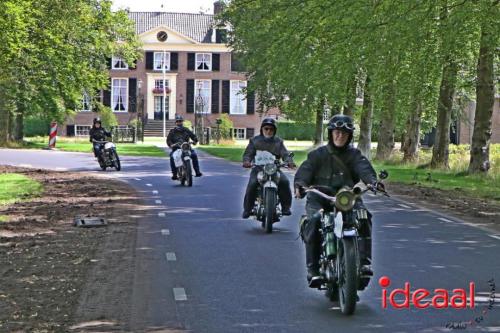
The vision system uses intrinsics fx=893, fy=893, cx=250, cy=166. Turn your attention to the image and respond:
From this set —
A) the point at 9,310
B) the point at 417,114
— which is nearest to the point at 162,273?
the point at 9,310

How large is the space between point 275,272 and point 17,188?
14.1 metres

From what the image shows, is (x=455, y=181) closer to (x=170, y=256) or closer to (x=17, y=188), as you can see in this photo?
(x=17, y=188)

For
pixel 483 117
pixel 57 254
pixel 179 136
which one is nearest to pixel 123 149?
pixel 483 117

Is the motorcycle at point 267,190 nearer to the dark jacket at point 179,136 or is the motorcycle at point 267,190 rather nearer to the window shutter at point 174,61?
the dark jacket at point 179,136

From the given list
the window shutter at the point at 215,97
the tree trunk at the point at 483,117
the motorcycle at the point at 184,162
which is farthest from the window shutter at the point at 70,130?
the motorcycle at the point at 184,162

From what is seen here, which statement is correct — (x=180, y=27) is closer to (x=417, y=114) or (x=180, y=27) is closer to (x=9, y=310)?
(x=417, y=114)

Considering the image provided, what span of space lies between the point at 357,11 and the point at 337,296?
12178mm

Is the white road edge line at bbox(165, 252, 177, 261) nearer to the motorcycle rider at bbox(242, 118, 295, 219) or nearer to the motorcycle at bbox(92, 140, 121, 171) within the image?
the motorcycle rider at bbox(242, 118, 295, 219)

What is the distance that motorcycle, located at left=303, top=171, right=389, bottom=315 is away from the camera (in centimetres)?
739

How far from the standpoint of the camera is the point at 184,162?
74.4 feet

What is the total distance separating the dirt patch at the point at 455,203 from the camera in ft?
51.7

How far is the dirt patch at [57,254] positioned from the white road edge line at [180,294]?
48 cm

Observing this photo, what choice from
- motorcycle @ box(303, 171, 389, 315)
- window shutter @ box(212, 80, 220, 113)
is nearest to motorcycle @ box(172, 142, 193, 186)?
motorcycle @ box(303, 171, 389, 315)

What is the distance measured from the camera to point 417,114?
1567 inches
